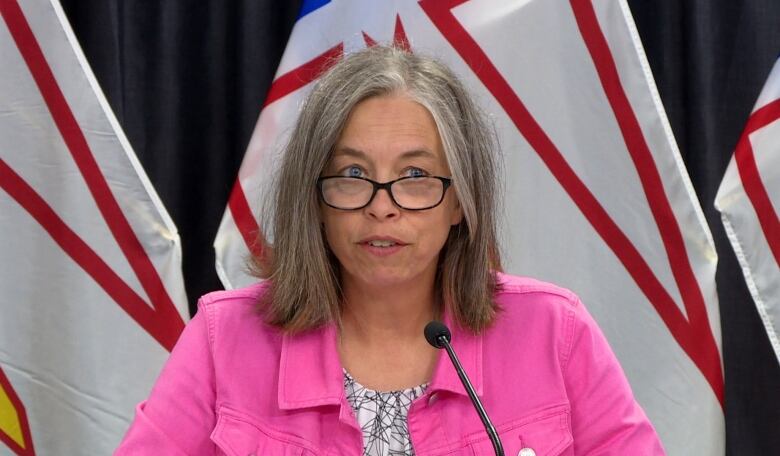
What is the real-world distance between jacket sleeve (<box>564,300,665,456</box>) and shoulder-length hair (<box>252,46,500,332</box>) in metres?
0.14

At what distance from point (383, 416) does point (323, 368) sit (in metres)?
0.10

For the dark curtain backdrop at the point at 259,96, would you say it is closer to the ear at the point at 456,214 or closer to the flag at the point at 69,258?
the flag at the point at 69,258

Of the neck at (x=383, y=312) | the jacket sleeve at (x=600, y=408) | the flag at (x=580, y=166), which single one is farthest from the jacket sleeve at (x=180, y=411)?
the flag at (x=580, y=166)

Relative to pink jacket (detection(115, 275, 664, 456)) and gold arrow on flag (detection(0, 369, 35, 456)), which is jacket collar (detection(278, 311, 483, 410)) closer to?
pink jacket (detection(115, 275, 664, 456))

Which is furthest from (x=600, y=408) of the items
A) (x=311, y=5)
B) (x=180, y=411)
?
(x=311, y=5)

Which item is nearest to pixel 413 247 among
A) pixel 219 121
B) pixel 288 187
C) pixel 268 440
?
pixel 288 187

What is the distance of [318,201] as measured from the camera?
1.45 m

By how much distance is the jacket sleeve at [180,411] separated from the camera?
139 centimetres

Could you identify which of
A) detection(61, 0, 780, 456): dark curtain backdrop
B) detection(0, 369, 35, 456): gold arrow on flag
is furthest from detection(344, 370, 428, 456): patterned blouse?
detection(61, 0, 780, 456): dark curtain backdrop

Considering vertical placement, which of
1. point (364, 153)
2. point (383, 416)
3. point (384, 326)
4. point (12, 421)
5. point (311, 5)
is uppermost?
point (311, 5)

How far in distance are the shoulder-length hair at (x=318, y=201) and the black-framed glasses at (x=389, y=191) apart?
24mm

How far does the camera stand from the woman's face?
1379mm

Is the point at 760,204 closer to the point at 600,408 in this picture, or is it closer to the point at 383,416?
the point at 600,408

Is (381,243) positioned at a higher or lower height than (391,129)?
lower
